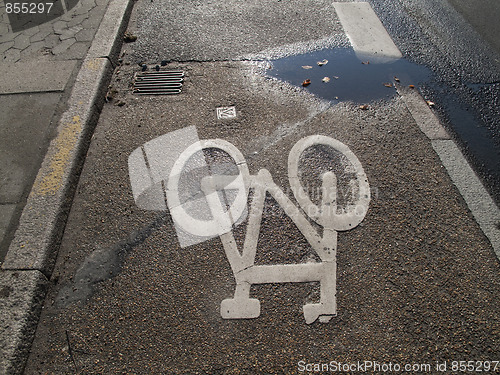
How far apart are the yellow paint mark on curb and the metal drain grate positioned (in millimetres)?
906

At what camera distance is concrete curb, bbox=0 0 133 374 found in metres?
2.46

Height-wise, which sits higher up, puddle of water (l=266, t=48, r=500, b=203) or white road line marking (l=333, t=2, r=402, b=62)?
white road line marking (l=333, t=2, r=402, b=62)

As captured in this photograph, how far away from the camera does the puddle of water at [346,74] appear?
426 cm

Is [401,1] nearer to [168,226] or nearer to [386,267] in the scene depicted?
[386,267]

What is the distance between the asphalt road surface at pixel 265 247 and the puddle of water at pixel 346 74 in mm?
176

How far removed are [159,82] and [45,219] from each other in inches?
87.4

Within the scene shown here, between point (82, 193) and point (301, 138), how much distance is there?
90.1 inches

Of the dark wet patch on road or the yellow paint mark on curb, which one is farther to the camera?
the yellow paint mark on curb

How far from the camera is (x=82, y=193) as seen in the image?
329 cm

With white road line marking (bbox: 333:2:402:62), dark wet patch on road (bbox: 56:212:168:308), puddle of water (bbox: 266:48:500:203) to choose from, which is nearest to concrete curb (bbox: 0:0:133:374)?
dark wet patch on road (bbox: 56:212:168:308)

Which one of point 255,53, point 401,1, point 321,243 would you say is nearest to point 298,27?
point 255,53

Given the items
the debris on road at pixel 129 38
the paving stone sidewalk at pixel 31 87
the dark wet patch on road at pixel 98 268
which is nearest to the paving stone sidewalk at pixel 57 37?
the paving stone sidewalk at pixel 31 87

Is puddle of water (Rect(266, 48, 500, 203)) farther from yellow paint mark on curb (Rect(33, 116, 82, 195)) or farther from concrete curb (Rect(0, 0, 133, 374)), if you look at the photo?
yellow paint mark on curb (Rect(33, 116, 82, 195))

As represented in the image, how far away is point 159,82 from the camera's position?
4371mm
